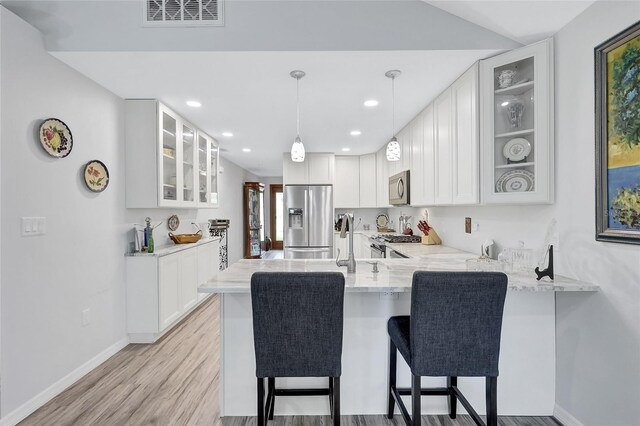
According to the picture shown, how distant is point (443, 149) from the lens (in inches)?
112

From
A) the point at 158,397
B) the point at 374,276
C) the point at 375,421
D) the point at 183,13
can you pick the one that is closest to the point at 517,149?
the point at 374,276

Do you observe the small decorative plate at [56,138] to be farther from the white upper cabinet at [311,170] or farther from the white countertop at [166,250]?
the white upper cabinet at [311,170]

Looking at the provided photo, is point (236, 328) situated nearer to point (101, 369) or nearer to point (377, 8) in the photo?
point (101, 369)

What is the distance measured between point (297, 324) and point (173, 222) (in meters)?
2.97

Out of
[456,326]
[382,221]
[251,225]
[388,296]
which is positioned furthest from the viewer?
[251,225]

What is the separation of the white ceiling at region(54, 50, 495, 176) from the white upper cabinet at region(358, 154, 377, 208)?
1.74 metres

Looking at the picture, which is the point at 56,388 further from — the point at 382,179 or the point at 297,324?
the point at 382,179

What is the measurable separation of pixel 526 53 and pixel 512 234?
4.15 ft

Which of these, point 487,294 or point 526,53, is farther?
point 526,53

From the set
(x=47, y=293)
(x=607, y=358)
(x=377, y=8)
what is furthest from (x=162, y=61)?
(x=607, y=358)

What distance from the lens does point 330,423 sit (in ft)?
6.15

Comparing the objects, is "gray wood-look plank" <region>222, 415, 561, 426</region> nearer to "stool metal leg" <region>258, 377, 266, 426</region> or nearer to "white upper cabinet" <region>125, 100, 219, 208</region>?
"stool metal leg" <region>258, 377, 266, 426</region>

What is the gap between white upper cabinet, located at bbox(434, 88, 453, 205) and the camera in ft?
8.82

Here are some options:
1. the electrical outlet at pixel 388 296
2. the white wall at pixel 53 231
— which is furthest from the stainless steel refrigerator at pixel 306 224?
the electrical outlet at pixel 388 296
